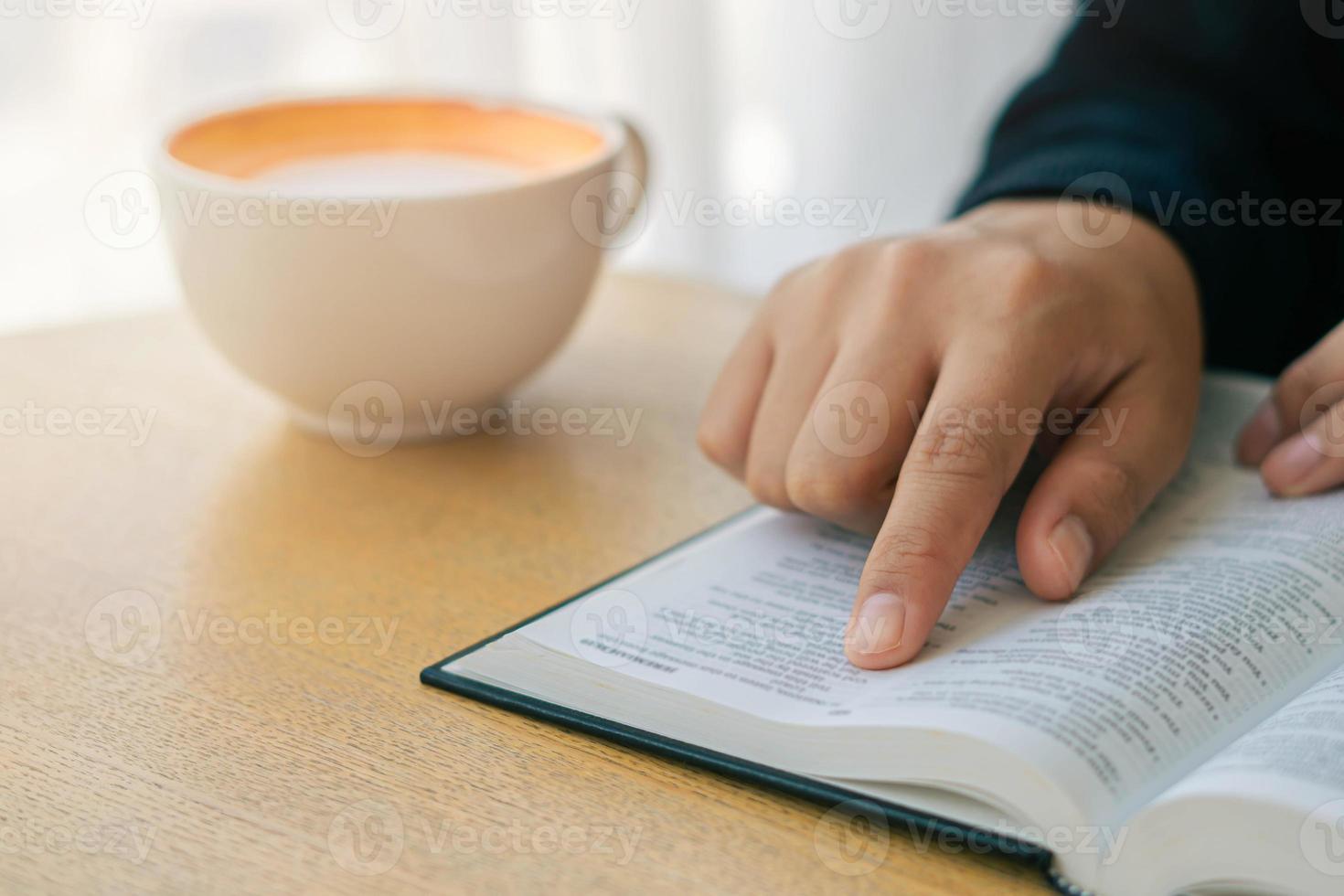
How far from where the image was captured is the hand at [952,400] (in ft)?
1.55

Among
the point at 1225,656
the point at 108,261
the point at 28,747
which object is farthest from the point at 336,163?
the point at 108,261

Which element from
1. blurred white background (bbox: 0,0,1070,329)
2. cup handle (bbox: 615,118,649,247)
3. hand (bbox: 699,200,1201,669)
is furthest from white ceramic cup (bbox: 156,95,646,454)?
blurred white background (bbox: 0,0,1070,329)

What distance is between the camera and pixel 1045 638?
0.43m

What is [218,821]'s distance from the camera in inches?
15.6

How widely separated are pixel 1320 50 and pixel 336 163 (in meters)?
0.63

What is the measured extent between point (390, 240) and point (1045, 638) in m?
0.36

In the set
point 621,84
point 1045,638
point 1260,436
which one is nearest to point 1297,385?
point 1260,436

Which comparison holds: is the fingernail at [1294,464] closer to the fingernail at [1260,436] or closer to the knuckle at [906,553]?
the fingernail at [1260,436]

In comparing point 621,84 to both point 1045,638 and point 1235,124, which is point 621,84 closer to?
point 1235,124

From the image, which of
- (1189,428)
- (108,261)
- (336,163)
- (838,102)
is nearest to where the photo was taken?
(1189,428)

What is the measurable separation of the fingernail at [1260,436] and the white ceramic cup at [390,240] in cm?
35

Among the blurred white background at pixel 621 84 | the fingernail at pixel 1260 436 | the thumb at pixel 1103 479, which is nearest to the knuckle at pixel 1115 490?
the thumb at pixel 1103 479

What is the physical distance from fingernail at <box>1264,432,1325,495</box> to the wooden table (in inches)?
9.8

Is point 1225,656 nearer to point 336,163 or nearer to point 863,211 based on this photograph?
point 336,163
